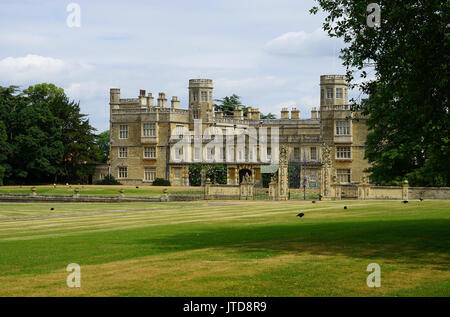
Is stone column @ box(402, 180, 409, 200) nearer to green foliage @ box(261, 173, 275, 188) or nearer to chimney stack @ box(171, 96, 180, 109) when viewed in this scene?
green foliage @ box(261, 173, 275, 188)

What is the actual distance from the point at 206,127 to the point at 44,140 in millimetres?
19409

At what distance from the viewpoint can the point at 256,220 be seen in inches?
1127

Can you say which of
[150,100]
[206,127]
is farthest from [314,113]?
[150,100]

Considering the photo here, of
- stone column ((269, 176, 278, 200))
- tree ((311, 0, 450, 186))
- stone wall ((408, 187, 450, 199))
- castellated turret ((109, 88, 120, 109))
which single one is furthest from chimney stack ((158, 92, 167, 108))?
tree ((311, 0, 450, 186))

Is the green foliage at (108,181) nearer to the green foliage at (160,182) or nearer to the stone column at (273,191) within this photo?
the green foliage at (160,182)

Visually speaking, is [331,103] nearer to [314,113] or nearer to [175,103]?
[314,113]

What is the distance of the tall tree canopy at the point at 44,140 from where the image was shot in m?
77.8

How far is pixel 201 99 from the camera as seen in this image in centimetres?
8812

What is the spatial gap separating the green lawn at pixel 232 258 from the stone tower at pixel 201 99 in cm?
6124

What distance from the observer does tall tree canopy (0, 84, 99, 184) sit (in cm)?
7775

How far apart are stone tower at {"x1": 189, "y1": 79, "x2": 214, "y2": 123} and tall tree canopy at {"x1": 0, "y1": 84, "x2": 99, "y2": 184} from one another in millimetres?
12700

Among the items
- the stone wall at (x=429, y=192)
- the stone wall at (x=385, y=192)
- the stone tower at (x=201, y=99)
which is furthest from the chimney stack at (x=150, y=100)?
the stone wall at (x=429, y=192)
